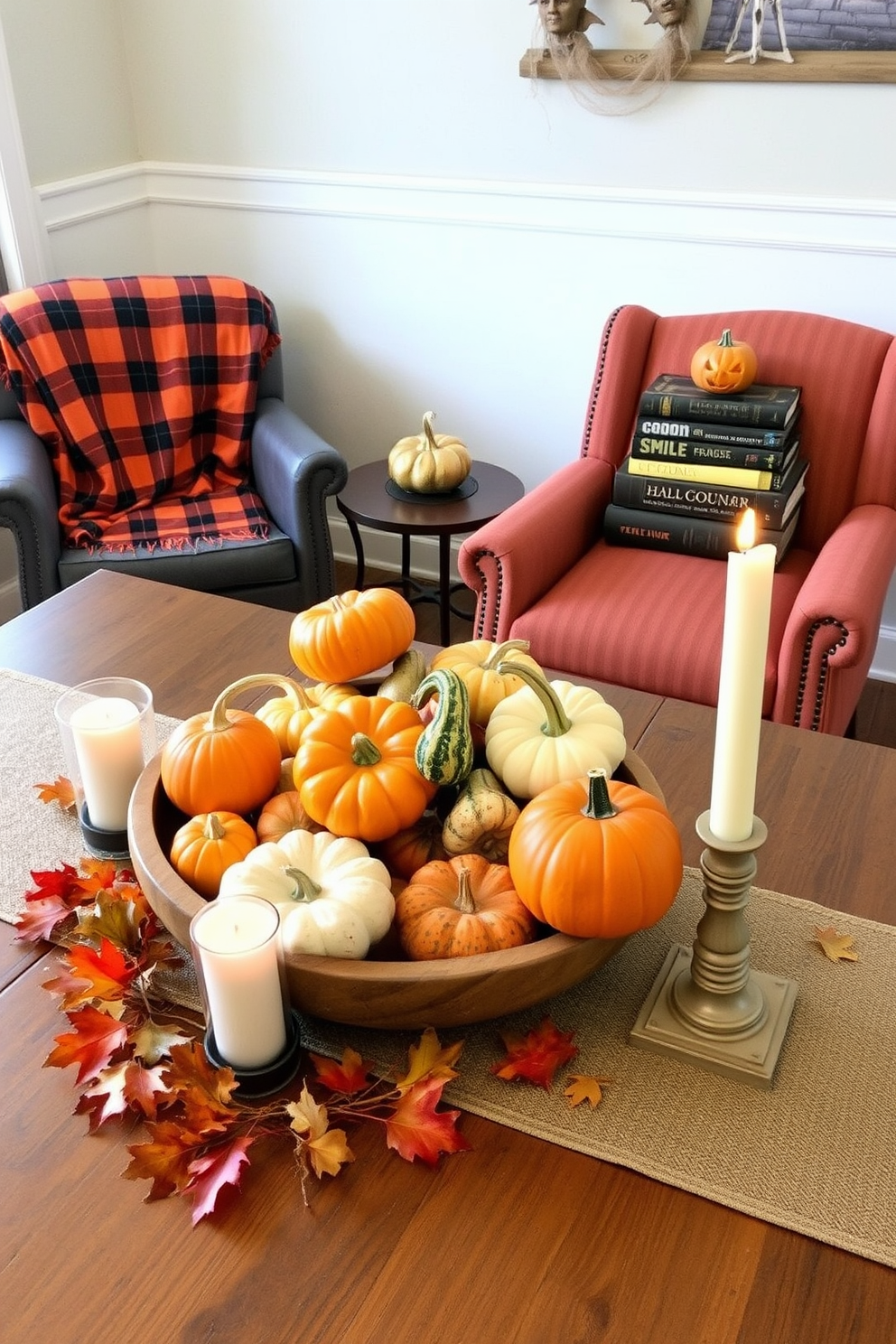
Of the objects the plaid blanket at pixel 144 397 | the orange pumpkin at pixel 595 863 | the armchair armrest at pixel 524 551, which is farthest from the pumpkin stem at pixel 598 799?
the plaid blanket at pixel 144 397

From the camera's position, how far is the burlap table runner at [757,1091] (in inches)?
32.6

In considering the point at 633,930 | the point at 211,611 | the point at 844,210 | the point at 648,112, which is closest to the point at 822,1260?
the point at 633,930

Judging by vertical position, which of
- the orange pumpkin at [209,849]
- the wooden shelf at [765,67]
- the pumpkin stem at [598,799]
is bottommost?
the orange pumpkin at [209,849]

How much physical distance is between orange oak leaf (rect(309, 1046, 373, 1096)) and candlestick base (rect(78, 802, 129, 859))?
1.15 feet

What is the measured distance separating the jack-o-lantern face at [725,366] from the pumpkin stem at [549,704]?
144cm

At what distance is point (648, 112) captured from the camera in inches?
102

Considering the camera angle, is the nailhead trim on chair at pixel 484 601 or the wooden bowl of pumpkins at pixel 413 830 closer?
the wooden bowl of pumpkins at pixel 413 830

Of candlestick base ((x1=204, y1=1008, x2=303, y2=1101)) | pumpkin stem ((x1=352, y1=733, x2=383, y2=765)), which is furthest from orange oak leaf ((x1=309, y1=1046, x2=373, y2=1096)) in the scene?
pumpkin stem ((x1=352, y1=733, x2=383, y2=765))

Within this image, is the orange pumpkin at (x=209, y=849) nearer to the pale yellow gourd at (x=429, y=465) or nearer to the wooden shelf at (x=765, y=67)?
the pale yellow gourd at (x=429, y=465)

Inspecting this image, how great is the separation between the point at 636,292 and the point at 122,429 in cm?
131

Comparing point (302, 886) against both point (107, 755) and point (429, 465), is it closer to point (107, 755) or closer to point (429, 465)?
point (107, 755)

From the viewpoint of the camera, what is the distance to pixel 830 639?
73.7 inches

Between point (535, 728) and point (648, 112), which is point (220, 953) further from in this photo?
point (648, 112)

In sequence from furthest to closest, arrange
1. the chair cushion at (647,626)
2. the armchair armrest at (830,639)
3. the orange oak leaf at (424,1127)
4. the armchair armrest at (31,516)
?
the armchair armrest at (31,516) < the chair cushion at (647,626) < the armchair armrest at (830,639) < the orange oak leaf at (424,1127)
